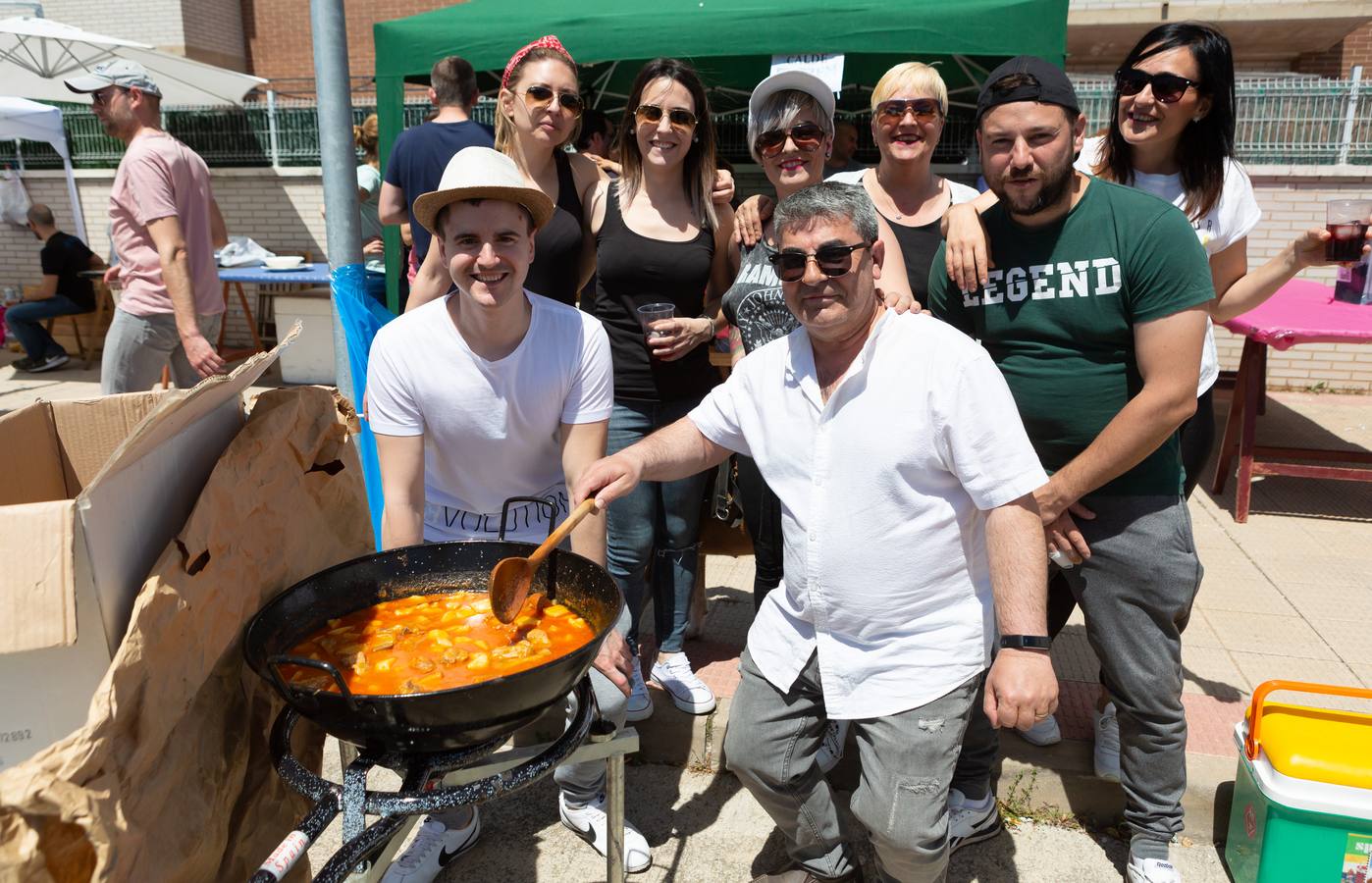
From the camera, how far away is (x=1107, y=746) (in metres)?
3.12

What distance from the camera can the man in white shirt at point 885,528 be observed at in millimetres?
2168

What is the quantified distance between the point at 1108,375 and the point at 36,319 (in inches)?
469

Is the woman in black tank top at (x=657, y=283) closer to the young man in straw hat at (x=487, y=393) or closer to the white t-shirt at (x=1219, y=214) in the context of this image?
the young man in straw hat at (x=487, y=393)

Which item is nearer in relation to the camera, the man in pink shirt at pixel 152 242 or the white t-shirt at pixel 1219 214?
the white t-shirt at pixel 1219 214

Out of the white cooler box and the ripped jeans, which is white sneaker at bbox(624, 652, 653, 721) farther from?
the white cooler box

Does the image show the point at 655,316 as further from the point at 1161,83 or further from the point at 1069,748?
the point at 1069,748

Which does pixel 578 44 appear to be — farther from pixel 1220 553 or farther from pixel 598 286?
pixel 1220 553

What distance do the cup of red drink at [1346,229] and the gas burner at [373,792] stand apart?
261 cm

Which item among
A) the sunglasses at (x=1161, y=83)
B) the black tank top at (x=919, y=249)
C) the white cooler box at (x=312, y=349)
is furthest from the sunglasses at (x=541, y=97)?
the white cooler box at (x=312, y=349)

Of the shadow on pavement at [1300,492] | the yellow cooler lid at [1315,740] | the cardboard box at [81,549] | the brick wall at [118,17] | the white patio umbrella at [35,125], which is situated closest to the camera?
the cardboard box at [81,549]

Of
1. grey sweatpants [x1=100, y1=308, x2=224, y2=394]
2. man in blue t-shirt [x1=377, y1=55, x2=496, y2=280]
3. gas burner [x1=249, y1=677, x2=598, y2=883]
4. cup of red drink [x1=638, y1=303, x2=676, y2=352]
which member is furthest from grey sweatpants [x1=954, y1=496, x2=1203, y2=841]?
grey sweatpants [x1=100, y1=308, x2=224, y2=394]

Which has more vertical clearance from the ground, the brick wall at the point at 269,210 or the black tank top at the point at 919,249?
the brick wall at the point at 269,210

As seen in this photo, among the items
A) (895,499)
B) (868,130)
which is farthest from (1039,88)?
(868,130)

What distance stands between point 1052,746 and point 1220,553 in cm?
273
